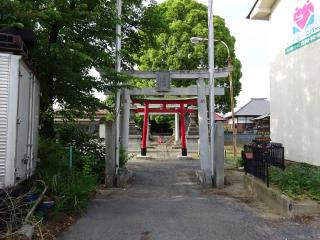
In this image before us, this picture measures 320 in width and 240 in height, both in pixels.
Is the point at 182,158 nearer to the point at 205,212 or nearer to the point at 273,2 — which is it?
the point at 273,2

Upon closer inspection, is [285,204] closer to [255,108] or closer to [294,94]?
[294,94]

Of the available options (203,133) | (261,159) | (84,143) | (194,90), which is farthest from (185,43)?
(261,159)

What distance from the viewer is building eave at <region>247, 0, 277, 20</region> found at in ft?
48.4

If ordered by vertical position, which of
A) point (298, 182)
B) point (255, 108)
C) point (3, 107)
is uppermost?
point (255, 108)

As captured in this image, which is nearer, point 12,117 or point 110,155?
point 12,117

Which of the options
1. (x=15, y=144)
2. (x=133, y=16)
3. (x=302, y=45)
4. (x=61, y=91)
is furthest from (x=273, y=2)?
(x=15, y=144)

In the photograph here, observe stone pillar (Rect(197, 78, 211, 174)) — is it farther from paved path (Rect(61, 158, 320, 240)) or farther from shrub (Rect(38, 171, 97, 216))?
shrub (Rect(38, 171, 97, 216))

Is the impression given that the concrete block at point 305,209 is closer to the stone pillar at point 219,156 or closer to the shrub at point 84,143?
the stone pillar at point 219,156

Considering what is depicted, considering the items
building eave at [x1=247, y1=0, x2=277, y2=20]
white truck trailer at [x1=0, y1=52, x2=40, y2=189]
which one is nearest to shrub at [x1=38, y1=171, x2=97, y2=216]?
white truck trailer at [x1=0, y1=52, x2=40, y2=189]

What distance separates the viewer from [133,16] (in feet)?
46.2

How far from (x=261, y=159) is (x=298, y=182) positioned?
1.39 metres

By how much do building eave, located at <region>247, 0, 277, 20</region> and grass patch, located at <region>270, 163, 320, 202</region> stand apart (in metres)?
8.40

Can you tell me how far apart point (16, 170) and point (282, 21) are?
11504 mm

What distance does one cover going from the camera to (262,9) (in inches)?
594
